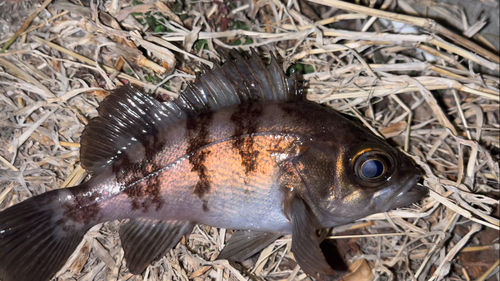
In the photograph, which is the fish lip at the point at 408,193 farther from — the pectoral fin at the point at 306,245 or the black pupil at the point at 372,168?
the pectoral fin at the point at 306,245

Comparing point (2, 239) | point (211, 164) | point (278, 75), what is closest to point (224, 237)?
point (211, 164)

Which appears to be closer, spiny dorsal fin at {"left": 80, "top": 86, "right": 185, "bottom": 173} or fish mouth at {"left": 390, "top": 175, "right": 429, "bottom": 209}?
fish mouth at {"left": 390, "top": 175, "right": 429, "bottom": 209}

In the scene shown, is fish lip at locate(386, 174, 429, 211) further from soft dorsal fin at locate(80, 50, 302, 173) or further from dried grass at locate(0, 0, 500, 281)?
soft dorsal fin at locate(80, 50, 302, 173)

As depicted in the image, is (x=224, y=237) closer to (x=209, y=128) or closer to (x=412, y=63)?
(x=209, y=128)

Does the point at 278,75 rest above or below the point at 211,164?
above

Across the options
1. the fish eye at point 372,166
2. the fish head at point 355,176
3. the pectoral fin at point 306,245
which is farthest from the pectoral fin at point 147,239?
the fish eye at point 372,166

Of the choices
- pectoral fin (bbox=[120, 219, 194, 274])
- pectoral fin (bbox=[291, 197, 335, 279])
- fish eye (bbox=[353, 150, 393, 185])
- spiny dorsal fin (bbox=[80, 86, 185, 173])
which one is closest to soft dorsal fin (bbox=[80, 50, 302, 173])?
spiny dorsal fin (bbox=[80, 86, 185, 173])
